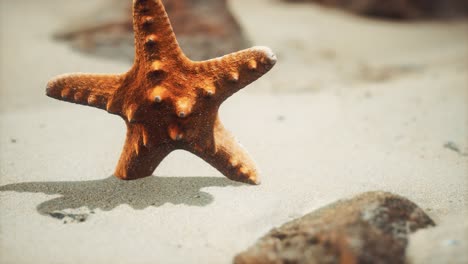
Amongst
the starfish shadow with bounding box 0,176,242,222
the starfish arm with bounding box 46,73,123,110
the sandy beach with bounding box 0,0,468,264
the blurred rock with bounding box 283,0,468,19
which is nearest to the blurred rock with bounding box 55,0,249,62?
the sandy beach with bounding box 0,0,468,264

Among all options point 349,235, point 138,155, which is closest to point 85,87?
point 138,155

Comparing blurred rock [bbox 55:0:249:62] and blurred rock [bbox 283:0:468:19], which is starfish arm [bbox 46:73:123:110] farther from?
blurred rock [bbox 283:0:468:19]

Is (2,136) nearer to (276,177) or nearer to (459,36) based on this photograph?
(276,177)

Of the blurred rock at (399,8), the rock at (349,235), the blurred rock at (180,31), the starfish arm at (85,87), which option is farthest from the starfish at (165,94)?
the blurred rock at (399,8)

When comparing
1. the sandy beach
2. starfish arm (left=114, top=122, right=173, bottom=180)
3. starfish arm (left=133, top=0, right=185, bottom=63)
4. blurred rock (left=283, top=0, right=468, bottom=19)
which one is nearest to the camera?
the sandy beach

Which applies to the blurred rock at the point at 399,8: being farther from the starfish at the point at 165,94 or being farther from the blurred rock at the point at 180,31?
the starfish at the point at 165,94

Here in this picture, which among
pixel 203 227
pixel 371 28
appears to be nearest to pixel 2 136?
pixel 203 227

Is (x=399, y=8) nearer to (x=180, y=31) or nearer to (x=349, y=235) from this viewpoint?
(x=180, y=31)
